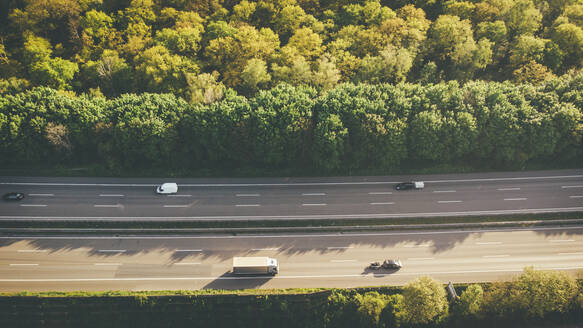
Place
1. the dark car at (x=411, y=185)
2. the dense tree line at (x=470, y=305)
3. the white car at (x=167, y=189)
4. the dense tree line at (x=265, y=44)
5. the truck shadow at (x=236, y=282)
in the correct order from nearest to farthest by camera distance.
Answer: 1. the dense tree line at (x=470, y=305)
2. the truck shadow at (x=236, y=282)
3. the white car at (x=167, y=189)
4. the dark car at (x=411, y=185)
5. the dense tree line at (x=265, y=44)

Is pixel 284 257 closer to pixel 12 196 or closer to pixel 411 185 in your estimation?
pixel 411 185

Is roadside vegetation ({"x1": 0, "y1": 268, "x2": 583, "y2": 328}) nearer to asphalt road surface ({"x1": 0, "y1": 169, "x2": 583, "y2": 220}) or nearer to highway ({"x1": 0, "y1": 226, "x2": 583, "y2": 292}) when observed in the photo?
highway ({"x1": 0, "y1": 226, "x2": 583, "y2": 292})

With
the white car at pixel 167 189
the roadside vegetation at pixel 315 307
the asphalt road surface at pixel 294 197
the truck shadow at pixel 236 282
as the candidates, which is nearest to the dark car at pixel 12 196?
the asphalt road surface at pixel 294 197

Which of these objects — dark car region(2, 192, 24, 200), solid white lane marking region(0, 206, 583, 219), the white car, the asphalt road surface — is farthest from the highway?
the white car

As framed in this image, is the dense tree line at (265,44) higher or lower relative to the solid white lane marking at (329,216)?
higher

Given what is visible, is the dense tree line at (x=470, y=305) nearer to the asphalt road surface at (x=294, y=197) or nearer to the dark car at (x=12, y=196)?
the asphalt road surface at (x=294, y=197)

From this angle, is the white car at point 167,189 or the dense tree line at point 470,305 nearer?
the dense tree line at point 470,305
